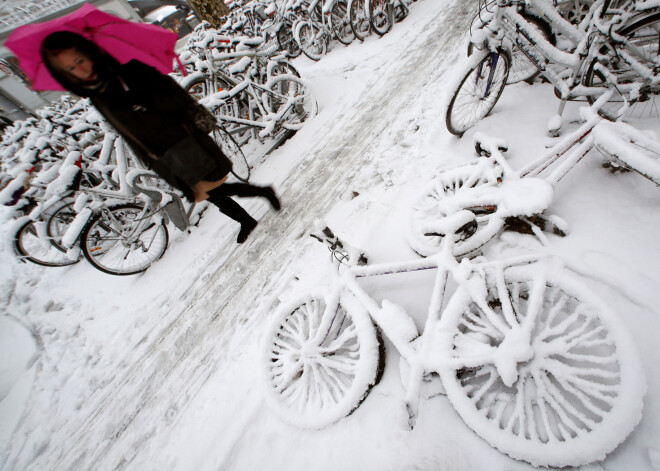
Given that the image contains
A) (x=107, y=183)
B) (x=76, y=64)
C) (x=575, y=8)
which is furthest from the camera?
(x=107, y=183)

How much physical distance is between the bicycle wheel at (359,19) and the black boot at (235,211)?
596 cm

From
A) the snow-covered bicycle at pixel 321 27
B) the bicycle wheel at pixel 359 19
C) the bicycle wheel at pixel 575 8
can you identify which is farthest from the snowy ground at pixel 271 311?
the snow-covered bicycle at pixel 321 27

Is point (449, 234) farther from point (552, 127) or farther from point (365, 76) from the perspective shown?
point (365, 76)

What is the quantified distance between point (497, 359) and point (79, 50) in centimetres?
298

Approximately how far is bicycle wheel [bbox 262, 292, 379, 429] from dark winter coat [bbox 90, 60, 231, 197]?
1479 mm

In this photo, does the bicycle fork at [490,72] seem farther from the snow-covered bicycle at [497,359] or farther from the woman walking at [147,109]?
the woman walking at [147,109]

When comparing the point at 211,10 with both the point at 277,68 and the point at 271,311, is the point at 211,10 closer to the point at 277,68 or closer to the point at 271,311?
the point at 277,68

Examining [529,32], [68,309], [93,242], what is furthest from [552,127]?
[68,309]

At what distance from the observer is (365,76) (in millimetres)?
5266

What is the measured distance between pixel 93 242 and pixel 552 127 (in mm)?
5167

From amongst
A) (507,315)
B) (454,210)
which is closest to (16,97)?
(454,210)

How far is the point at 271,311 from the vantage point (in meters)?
2.49

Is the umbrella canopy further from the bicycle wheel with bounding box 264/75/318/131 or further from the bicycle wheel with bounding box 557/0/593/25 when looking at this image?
the bicycle wheel with bounding box 557/0/593/25

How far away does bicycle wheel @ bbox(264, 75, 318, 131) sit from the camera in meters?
4.37
